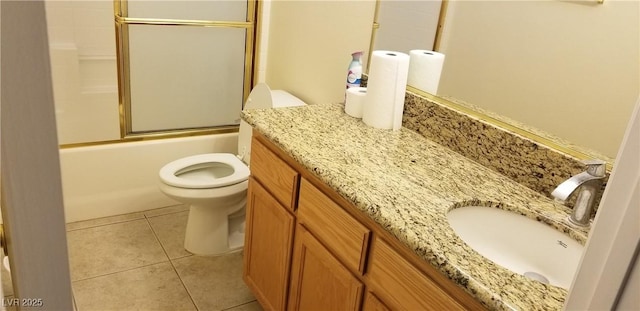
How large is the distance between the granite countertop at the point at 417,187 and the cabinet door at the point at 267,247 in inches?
10.8

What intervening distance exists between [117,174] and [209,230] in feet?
2.25

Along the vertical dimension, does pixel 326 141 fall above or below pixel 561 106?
below

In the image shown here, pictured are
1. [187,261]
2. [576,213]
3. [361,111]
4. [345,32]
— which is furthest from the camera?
[187,261]

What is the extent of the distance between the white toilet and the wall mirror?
3.46 ft

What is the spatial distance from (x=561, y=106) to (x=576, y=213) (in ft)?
1.08

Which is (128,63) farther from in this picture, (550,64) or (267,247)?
(550,64)

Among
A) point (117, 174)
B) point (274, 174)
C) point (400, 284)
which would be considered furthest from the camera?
point (117, 174)

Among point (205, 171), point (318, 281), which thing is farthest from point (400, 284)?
point (205, 171)

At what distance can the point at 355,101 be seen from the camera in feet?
6.72

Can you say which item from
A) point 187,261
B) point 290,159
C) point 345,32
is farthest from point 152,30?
point 290,159

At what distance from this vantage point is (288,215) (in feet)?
5.81

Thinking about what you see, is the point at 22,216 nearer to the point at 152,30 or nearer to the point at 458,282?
the point at 458,282

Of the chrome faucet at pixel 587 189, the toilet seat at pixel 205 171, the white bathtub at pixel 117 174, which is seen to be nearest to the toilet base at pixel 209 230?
the toilet seat at pixel 205 171

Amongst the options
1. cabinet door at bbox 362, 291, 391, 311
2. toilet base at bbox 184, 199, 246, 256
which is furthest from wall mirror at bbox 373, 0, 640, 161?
toilet base at bbox 184, 199, 246, 256
